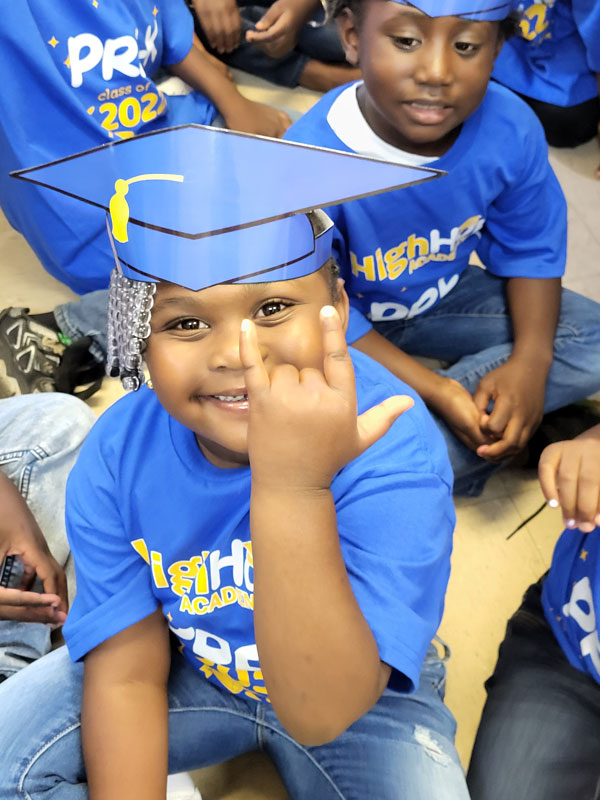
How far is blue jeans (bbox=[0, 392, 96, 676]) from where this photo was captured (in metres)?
1.02

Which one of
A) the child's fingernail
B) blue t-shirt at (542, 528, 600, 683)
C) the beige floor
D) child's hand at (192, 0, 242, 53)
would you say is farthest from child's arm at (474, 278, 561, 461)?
child's hand at (192, 0, 242, 53)

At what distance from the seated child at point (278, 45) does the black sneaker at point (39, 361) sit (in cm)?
80

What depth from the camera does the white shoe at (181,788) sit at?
849mm

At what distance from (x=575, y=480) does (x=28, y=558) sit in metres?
0.65

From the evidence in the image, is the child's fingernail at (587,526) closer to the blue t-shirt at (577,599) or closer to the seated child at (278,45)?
the blue t-shirt at (577,599)

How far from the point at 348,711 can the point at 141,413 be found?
1.07ft

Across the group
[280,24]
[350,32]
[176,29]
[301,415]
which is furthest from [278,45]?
[301,415]

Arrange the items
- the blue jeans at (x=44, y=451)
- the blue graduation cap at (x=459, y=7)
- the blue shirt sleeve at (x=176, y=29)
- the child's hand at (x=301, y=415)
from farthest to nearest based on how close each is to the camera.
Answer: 1. the blue shirt sleeve at (x=176, y=29)
2. the blue jeans at (x=44, y=451)
3. the blue graduation cap at (x=459, y=7)
4. the child's hand at (x=301, y=415)

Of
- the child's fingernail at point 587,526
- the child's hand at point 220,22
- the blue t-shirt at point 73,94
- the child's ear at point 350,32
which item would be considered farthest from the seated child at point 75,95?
the child's fingernail at point 587,526

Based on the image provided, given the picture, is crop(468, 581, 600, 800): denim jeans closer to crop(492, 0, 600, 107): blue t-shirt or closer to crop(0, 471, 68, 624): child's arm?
crop(0, 471, 68, 624): child's arm

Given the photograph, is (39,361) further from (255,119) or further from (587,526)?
(587,526)

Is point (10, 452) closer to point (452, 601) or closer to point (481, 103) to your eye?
point (452, 601)

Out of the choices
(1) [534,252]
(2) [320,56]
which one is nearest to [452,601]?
(1) [534,252]

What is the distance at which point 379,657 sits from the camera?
0.59 m
